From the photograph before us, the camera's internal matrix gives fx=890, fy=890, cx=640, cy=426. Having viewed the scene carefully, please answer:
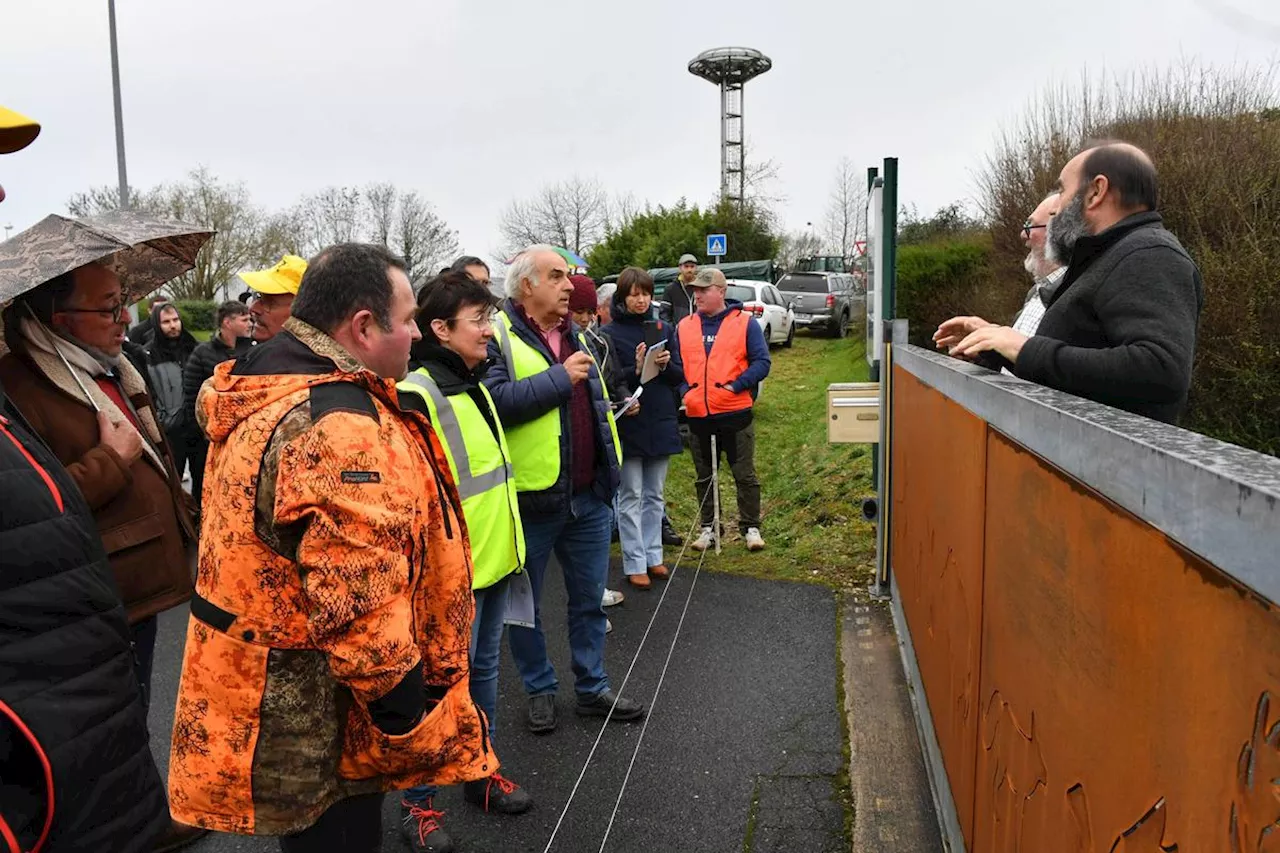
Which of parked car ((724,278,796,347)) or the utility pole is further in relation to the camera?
parked car ((724,278,796,347))

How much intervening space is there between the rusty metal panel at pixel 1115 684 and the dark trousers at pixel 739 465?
185 inches

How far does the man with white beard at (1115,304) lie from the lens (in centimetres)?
208

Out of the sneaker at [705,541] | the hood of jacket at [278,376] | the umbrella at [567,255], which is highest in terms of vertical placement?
the umbrella at [567,255]

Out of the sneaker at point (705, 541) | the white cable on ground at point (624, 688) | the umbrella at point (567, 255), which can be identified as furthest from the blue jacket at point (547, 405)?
the sneaker at point (705, 541)

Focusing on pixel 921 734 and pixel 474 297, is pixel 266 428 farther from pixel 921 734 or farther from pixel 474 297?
pixel 921 734

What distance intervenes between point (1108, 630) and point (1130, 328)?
3.92 ft

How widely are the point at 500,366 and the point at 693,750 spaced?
6.01ft

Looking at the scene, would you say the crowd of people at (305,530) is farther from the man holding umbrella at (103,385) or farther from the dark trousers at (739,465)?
the dark trousers at (739,465)

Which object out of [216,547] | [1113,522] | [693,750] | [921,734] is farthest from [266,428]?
[921,734]

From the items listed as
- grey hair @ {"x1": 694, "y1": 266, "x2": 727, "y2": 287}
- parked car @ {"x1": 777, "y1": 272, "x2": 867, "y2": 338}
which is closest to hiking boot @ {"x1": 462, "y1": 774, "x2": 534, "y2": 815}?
grey hair @ {"x1": 694, "y1": 266, "x2": 727, "y2": 287}

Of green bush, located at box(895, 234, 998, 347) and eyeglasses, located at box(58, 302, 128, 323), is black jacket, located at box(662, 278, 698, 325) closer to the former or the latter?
green bush, located at box(895, 234, 998, 347)

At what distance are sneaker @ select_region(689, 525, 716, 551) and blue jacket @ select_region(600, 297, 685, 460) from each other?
36.8 inches

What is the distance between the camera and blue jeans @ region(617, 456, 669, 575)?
5.90m

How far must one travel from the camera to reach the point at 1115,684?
115 cm
